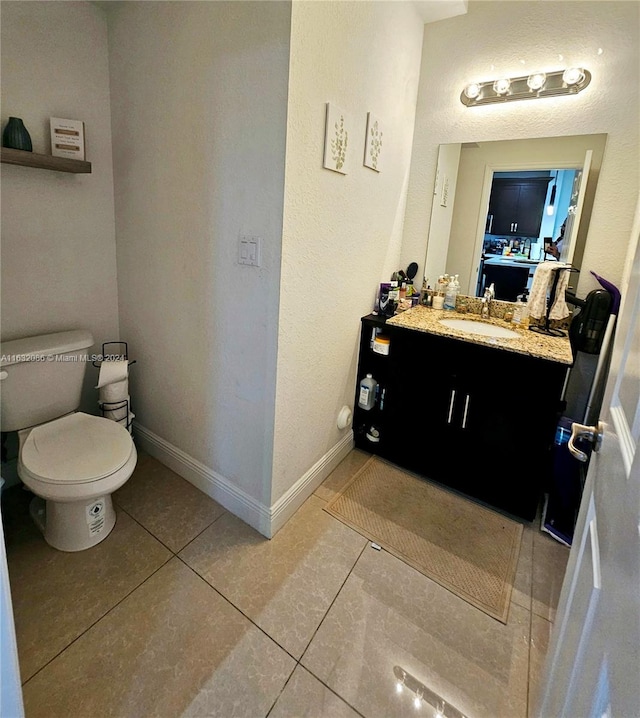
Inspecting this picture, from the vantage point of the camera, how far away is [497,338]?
190 centimetres

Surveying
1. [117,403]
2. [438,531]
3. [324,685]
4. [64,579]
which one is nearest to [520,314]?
[438,531]

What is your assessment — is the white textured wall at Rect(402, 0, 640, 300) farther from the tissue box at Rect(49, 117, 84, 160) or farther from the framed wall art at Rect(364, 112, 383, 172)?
the tissue box at Rect(49, 117, 84, 160)

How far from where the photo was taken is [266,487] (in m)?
1.69

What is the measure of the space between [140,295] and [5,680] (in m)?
1.63

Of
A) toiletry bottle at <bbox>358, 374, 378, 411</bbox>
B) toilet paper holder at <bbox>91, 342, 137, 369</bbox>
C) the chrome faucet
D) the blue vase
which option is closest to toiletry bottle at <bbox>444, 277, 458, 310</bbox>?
the chrome faucet

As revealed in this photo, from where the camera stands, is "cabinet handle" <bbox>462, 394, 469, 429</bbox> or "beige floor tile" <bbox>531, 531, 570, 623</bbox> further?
"cabinet handle" <bbox>462, 394, 469, 429</bbox>

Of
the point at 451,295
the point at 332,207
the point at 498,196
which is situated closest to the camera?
the point at 332,207

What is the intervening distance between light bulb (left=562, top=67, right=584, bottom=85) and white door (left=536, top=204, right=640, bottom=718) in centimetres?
155

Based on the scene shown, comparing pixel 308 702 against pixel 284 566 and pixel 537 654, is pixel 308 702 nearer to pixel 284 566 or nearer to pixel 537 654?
pixel 284 566

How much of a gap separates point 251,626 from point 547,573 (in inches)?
48.8

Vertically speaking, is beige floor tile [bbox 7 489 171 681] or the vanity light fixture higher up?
the vanity light fixture

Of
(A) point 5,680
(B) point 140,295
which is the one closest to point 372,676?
(A) point 5,680

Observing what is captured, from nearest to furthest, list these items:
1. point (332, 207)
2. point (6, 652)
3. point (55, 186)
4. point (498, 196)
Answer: point (6, 652) → point (332, 207) → point (55, 186) → point (498, 196)

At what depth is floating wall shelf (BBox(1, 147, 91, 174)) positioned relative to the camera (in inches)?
59.1
